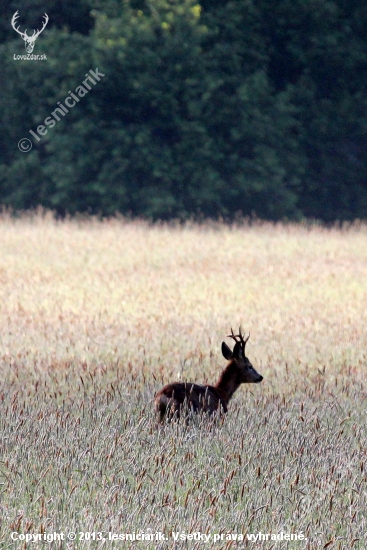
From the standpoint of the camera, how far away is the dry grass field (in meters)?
4.86

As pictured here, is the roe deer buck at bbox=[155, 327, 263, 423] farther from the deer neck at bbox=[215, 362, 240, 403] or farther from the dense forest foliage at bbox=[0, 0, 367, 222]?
the dense forest foliage at bbox=[0, 0, 367, 222]

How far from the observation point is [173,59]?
96.5ft

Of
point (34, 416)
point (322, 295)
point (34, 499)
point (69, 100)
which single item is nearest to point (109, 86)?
point (69, 100)

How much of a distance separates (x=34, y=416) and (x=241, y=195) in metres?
25.6

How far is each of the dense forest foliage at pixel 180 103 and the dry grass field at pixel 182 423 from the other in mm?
11529

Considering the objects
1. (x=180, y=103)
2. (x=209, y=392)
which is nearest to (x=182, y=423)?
(x=209, y=392)

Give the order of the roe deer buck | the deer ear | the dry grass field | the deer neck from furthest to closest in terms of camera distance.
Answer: the deer neck < the deer ear < the roe deer buck < the dry grass field

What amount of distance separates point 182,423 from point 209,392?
1.76 ft

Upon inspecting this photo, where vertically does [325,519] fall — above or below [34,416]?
above

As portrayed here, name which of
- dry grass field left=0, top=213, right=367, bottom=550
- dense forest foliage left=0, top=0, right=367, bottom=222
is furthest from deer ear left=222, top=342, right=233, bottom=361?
dense forest foliage left=0, top=0, right=367, bottom=222

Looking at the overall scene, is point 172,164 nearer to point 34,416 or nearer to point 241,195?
point 241,195

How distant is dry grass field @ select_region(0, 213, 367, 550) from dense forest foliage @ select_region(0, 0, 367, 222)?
454 inches

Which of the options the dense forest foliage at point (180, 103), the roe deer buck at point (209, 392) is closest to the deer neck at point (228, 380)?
the roe deer buck at point (209, 392)

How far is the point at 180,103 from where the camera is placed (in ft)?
99.2
